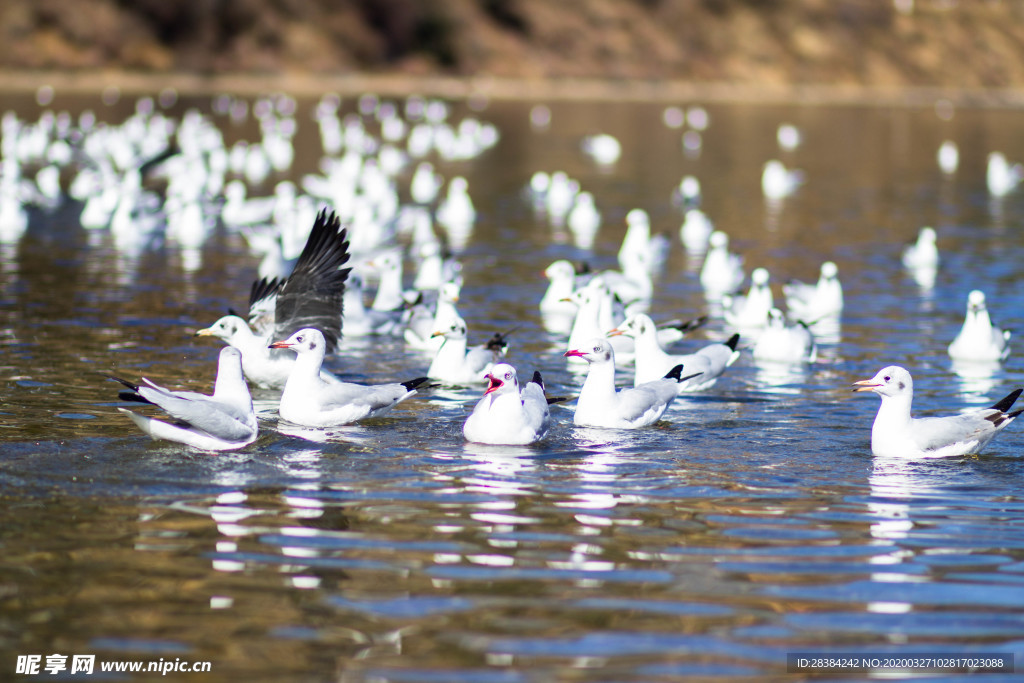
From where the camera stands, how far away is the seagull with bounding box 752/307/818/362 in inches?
616

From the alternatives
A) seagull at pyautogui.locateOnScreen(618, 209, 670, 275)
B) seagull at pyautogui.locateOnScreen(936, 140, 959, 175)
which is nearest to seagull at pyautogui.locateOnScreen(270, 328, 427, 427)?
seagull at pyautogui.locateOnScreen(618, 209, 670, 275)

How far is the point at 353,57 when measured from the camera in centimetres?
8100

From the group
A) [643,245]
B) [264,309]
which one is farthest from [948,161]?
[264,309]

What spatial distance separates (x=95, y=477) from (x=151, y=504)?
0.81 m

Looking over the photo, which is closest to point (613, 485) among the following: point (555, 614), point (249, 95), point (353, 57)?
point (555, 614)

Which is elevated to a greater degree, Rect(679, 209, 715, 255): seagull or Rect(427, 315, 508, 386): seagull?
Rect(679, 209, 715, 255): seagull

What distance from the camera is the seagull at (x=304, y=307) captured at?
13273 millimetres

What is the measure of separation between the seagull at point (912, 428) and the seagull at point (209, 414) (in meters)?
4.75

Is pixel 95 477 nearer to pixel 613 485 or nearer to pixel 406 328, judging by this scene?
pixel 613 485

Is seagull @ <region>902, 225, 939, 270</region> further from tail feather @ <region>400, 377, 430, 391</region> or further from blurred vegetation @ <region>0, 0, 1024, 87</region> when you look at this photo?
blurred vegetation @ <region>0, 0, 1024, 87</region>

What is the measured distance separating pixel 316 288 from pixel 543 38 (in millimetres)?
76549

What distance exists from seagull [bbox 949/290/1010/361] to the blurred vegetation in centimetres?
6266

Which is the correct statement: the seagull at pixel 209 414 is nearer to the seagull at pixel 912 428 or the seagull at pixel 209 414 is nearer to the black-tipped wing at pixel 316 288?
the black-tipped wing at pixel 316 288

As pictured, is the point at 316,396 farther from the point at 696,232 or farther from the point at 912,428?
the point at 696,232
